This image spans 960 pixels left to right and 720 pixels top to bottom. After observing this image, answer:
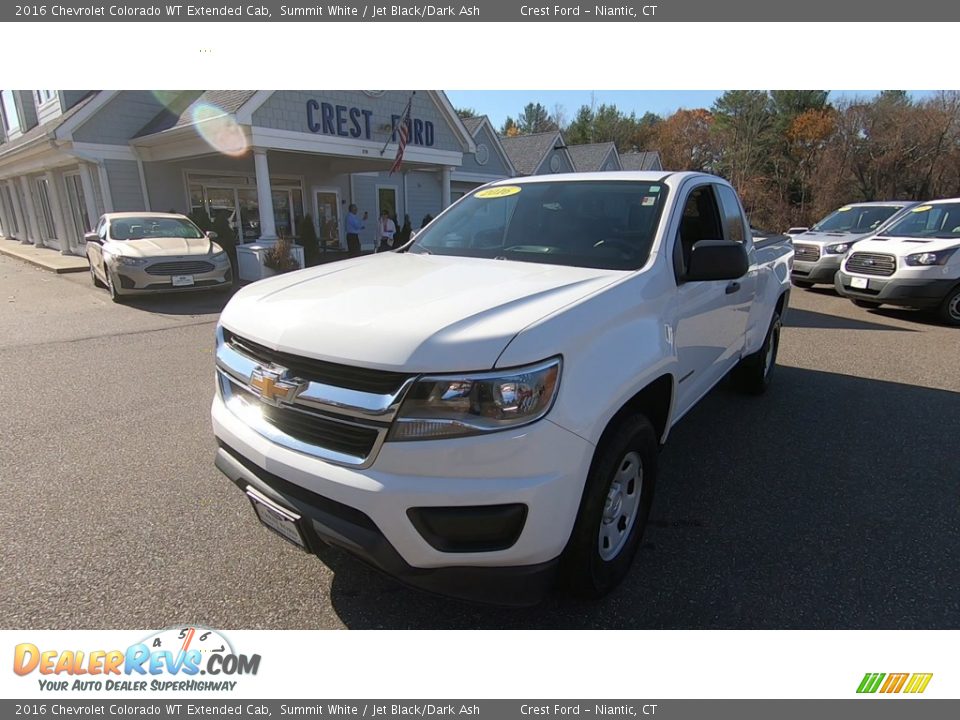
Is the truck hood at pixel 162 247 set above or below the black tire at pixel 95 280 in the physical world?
above

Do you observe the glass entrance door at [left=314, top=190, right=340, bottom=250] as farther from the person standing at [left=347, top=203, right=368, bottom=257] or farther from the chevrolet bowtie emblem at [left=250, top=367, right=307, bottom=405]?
the chevrolet bowtie emblem at [left=250, top=367, right=307, bottom=405]

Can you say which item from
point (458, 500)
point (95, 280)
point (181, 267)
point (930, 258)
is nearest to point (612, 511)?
point (458, 500)

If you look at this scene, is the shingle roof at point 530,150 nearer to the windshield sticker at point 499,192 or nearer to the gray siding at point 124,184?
the gray siding at point 124,184

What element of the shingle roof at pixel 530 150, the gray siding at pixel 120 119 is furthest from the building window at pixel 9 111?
the shingle roof at pixel 530 150

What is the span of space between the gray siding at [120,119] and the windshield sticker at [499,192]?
15353 mm

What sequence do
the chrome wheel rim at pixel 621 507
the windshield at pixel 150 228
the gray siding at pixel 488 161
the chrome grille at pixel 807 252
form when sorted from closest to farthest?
1. the chrome wheel rim at pixel 621 507
2. the windshield at pixel 150 228
3. the chrome grille at pixel 807 252
4. the gray siding at pixel 488 161

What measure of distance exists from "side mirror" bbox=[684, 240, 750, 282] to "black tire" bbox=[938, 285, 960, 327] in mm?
8248

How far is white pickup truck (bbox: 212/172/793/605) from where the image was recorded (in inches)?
72.2

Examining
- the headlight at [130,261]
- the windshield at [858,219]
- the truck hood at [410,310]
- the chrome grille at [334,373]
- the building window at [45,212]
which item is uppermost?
the truck hood at [410,310]

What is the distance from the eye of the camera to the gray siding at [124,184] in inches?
585

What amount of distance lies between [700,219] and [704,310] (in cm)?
84

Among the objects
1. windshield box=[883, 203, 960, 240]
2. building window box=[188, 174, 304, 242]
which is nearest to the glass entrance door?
building window box=[188, 174, 304, 242]

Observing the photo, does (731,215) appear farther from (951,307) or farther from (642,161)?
(642,161)

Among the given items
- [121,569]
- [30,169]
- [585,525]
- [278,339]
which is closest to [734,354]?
[585,525]
